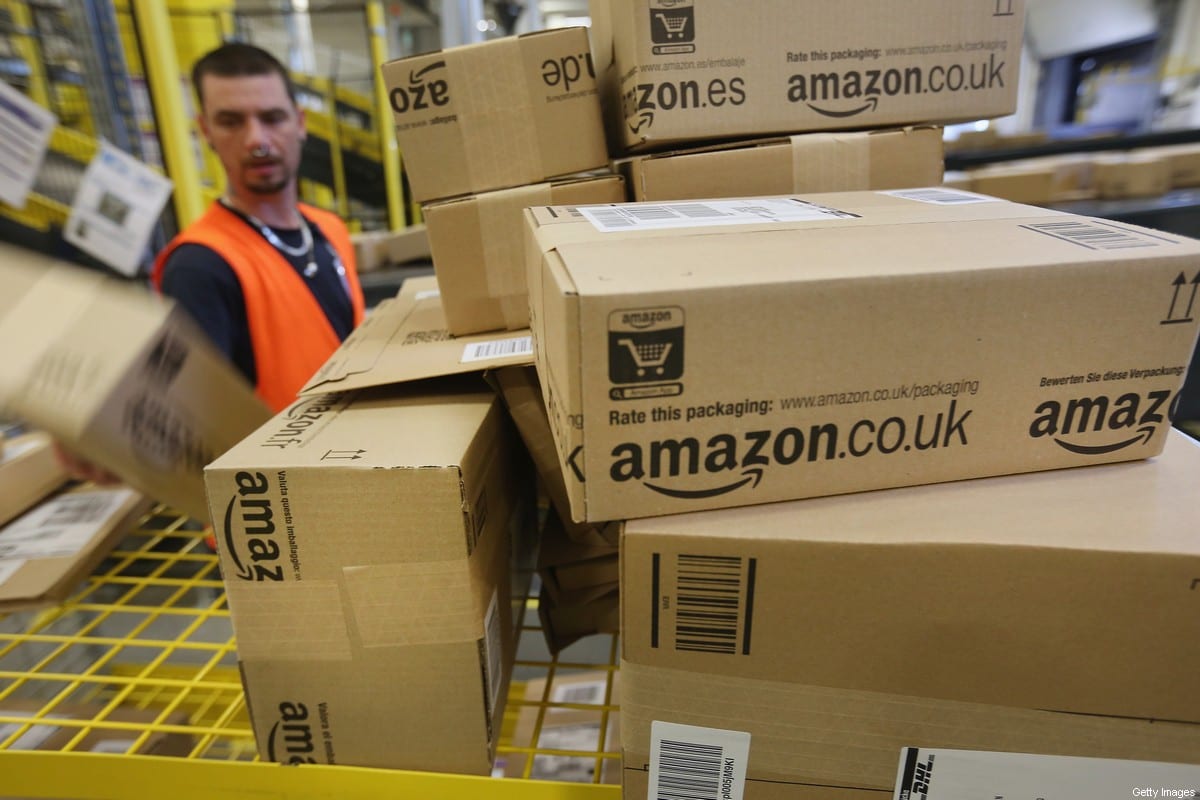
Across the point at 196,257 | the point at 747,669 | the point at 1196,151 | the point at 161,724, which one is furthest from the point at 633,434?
the point at 1196,151

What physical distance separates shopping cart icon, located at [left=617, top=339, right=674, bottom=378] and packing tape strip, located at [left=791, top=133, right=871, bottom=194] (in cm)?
48

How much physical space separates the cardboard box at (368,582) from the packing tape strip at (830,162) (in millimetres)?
484

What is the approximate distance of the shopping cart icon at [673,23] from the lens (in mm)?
744

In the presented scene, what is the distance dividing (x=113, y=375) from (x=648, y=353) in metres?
0.48

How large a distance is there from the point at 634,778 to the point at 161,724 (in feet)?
1.72

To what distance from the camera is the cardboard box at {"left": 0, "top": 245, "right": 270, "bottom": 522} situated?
53cm

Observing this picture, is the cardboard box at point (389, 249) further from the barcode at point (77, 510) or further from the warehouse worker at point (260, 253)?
the barcode at point (77, 510)

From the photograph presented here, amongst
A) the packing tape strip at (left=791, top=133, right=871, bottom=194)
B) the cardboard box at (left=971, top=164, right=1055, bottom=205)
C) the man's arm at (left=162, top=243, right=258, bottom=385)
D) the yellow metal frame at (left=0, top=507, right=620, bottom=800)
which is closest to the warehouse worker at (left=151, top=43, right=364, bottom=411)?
the man's arm at (left=162, top=243, right=258, bottom=385)

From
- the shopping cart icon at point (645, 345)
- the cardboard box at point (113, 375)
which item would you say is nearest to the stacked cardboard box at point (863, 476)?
the shopping cart icon at point (645, 345)

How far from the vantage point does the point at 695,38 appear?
758 mm

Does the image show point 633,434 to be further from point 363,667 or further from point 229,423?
point 229,423

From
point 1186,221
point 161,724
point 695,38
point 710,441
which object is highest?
point 695,38

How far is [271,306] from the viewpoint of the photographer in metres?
1.58

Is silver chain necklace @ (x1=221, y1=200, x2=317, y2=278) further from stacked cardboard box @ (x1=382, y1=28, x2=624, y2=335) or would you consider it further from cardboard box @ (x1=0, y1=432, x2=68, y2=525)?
stacked cardboard box @ (x1=382, y1=28, x2=624, y2=335)
